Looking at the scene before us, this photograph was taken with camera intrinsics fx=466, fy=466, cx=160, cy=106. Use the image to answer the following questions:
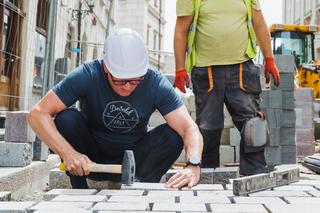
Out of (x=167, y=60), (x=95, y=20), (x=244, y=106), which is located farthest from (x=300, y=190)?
(x=167, y=60)

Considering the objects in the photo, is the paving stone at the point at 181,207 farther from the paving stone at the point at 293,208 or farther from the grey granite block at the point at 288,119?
the grey granite block at the point at 288,119

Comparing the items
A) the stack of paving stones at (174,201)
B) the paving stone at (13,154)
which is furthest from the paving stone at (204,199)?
the paving stone at (13,154)

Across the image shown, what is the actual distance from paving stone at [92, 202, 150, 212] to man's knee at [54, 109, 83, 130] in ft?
2.66

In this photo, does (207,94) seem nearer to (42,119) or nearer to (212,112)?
(212,112)

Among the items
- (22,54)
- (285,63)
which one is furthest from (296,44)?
(285,63)

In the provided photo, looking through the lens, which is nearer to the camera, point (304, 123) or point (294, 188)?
point (294, 188)

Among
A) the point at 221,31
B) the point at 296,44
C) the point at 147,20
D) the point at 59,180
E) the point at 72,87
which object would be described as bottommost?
the point at 59,180

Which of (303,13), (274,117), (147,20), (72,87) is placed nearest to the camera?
(72,87)

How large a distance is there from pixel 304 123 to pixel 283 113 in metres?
1.27

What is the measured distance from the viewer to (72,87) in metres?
2.59

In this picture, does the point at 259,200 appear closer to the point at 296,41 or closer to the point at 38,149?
the point at 38,149

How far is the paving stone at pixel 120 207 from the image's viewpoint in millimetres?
1854

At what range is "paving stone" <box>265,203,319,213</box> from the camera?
5.99ft

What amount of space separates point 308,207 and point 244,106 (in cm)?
122
